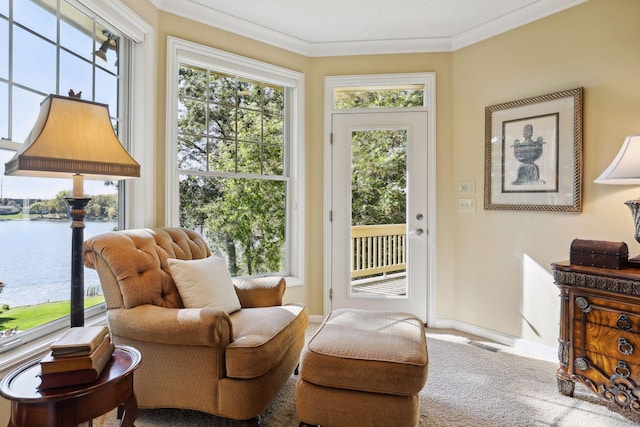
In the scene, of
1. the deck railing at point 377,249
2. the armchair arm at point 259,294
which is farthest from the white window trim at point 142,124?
the deck railing at point 377,249

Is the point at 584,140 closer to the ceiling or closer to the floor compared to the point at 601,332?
closer to the ceiling

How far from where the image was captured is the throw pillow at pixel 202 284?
2033 millimetres

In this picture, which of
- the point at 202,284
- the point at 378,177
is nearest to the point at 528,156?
the point at 378,177

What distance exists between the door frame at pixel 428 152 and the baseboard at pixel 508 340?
135mm

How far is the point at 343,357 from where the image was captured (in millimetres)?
1658

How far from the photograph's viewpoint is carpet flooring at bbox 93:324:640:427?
1925 mm

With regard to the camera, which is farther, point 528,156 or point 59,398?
point 528,156

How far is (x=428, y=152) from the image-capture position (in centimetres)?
342

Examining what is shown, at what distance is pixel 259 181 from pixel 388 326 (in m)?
1.83

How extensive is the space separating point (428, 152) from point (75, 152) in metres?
2.79

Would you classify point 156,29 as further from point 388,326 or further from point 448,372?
point 448,372

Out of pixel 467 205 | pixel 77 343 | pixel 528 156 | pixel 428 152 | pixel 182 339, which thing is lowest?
pixel 182 339

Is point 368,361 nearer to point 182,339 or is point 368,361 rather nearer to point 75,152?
point 182,339

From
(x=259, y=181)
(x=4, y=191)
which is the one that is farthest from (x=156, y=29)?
(x=4, y=191)
